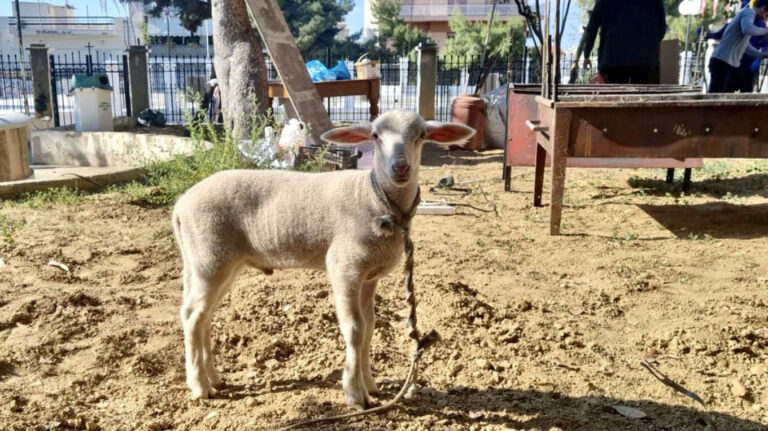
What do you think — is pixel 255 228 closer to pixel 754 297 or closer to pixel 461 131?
pixel 461 131

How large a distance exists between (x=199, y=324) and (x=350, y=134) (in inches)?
45.0

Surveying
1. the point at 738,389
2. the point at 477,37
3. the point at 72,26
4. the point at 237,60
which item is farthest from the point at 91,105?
the point at 72,26

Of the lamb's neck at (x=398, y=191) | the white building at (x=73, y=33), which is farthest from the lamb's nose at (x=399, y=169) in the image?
the white building at (x=73, y=33)

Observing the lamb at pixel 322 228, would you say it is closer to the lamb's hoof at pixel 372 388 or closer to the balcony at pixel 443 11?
the lamb's hoof at pixel 372 388

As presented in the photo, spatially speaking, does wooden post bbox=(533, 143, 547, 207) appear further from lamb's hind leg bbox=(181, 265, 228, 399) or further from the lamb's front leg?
lamb's hind leg bbox=(181, 265, 228, 399)

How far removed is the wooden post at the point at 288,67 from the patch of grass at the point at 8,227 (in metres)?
4.08

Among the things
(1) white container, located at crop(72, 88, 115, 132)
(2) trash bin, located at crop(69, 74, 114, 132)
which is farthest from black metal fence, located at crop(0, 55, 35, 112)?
(1) white container, located at crop(72, 88, 115, 132)

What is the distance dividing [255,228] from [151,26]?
65.7 metres

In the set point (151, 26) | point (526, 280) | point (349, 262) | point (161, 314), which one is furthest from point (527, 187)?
point (151, 26)

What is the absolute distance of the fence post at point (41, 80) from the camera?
51.8 feet

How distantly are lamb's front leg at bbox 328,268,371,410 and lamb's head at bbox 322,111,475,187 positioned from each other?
0.47m

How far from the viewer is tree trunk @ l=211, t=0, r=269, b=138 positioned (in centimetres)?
990

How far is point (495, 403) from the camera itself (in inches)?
124

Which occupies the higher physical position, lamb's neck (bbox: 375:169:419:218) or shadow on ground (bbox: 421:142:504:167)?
lamb's neck (bbox: 375:169:419:218)
